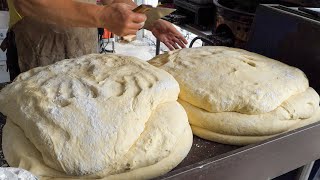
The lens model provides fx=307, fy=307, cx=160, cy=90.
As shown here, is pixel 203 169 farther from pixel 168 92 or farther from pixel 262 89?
pixel 262 89

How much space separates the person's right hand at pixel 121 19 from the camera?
1173 millimetres

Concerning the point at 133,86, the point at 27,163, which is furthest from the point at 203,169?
the point at 27,163

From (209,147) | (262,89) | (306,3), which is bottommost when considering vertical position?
(209,147)

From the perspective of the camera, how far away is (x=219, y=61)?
1.22 metres

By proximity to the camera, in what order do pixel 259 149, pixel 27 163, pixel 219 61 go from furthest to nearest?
pixel 219 61
pixel 259 149
pixel 27 163

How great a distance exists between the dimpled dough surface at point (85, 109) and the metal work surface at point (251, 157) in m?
0.10

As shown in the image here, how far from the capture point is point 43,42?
170 centimetres

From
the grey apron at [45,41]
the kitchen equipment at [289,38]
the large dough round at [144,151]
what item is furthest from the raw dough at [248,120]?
the grey apron at [45,41]

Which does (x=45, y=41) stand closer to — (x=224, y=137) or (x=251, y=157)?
(x=224, y=137)

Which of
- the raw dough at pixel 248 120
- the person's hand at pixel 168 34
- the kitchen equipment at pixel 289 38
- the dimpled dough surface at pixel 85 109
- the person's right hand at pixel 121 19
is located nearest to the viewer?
the dimpled dough surface at pixel 85 109

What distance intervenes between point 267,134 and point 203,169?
38 cm

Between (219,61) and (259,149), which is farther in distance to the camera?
(219,61)

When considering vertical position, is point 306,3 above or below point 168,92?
above

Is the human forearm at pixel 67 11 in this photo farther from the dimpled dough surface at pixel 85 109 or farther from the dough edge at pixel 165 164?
the dough edge at pixel 165 164
